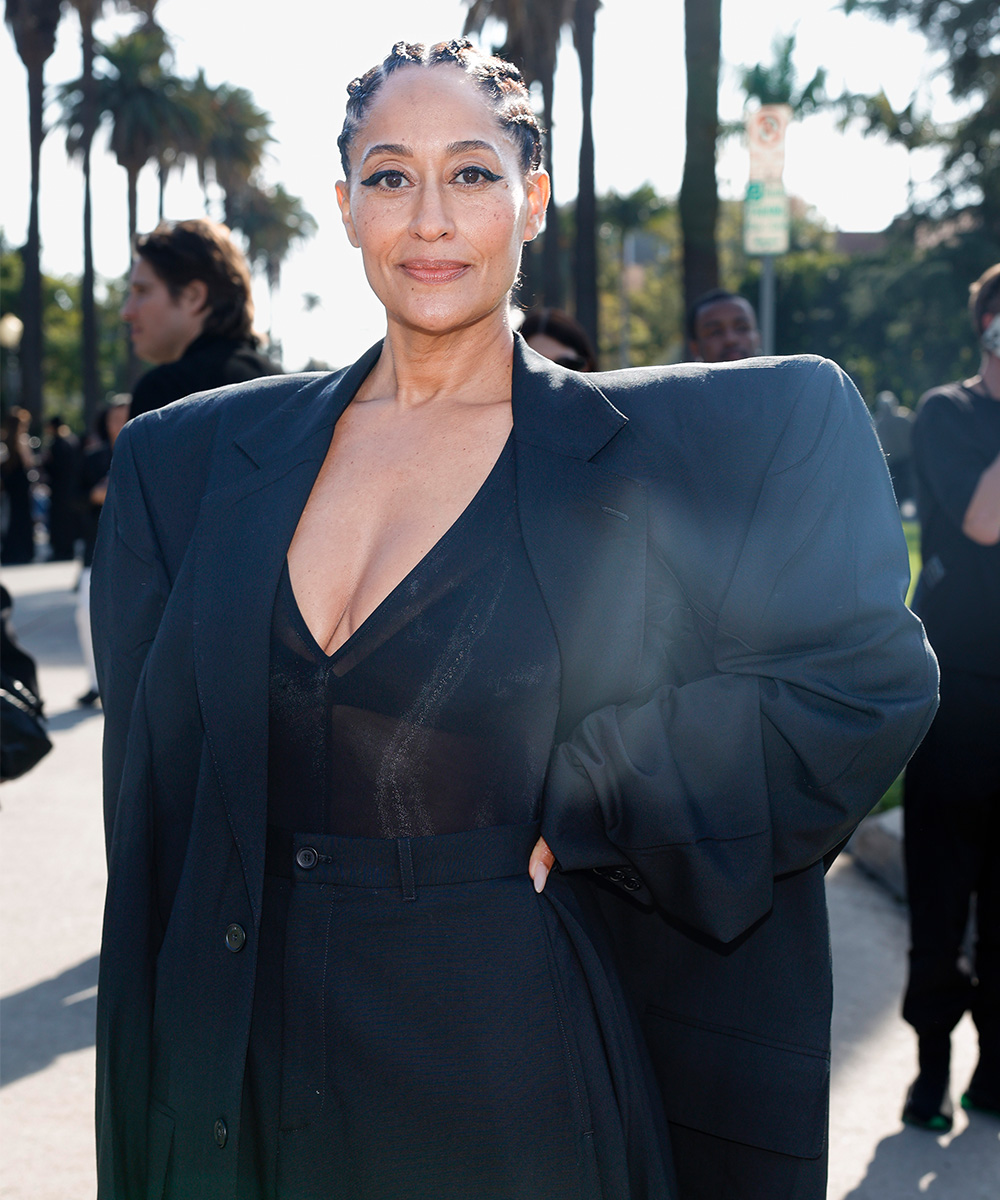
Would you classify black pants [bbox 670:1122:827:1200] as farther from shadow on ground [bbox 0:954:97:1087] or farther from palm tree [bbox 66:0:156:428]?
palm tree [bbox 66:0:156:428]

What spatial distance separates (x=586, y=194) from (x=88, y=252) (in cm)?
1712

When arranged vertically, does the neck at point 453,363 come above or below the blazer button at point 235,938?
above

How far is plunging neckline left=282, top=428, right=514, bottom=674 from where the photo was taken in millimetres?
1740

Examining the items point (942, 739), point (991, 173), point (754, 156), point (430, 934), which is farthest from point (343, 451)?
point (991, 173)

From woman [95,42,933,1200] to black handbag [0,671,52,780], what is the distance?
1123mm

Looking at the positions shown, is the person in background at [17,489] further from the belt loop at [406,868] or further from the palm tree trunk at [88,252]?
the belt loop at [406,868]

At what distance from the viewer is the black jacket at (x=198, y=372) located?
4.03m

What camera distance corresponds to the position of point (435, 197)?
6.21 ft

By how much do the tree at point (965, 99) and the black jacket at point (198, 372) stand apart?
29.6 m

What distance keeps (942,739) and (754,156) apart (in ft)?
11.4

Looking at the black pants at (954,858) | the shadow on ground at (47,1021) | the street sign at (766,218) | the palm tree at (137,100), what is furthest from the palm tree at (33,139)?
the black pants at (954,858)

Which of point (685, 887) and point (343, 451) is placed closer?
point (685, 887)

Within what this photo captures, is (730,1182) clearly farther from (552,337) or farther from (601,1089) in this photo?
(552,337)

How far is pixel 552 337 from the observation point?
17.4 feet
